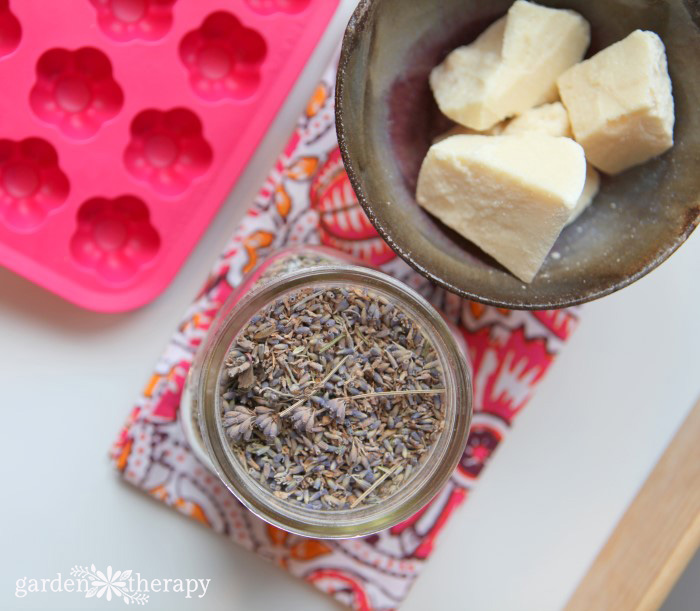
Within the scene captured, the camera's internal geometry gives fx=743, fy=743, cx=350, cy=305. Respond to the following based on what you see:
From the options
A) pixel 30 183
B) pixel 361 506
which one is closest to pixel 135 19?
pixel 30 183

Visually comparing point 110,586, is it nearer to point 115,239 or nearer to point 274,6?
point 115,239

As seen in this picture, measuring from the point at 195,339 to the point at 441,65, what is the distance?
17.2 inches

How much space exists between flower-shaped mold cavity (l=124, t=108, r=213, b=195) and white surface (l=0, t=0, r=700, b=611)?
0.07 metres

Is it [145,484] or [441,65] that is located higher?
[441,65]

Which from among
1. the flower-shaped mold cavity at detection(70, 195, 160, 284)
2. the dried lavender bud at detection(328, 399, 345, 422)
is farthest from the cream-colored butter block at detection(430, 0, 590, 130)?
the flower-shaped mold cavity at detection(70, 195, 160, 284)

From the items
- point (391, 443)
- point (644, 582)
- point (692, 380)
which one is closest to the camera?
point (391, 443)

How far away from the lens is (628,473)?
97 cm

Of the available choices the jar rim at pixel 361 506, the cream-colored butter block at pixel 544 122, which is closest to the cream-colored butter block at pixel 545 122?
the cream-colored butter block at pixel 544 122

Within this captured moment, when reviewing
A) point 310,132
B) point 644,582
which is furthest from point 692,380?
point 310,132

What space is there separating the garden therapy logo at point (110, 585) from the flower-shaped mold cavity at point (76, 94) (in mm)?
570

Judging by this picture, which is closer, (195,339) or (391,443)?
(391,443)

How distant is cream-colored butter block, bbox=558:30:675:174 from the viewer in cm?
72

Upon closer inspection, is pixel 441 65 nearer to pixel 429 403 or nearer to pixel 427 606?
pixel 429 403

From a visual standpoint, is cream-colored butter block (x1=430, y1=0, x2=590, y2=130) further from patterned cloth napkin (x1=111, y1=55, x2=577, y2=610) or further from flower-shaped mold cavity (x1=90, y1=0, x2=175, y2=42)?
flower-shaped mold cavity (x1=90, y1=0, x2=175, y2=42)
